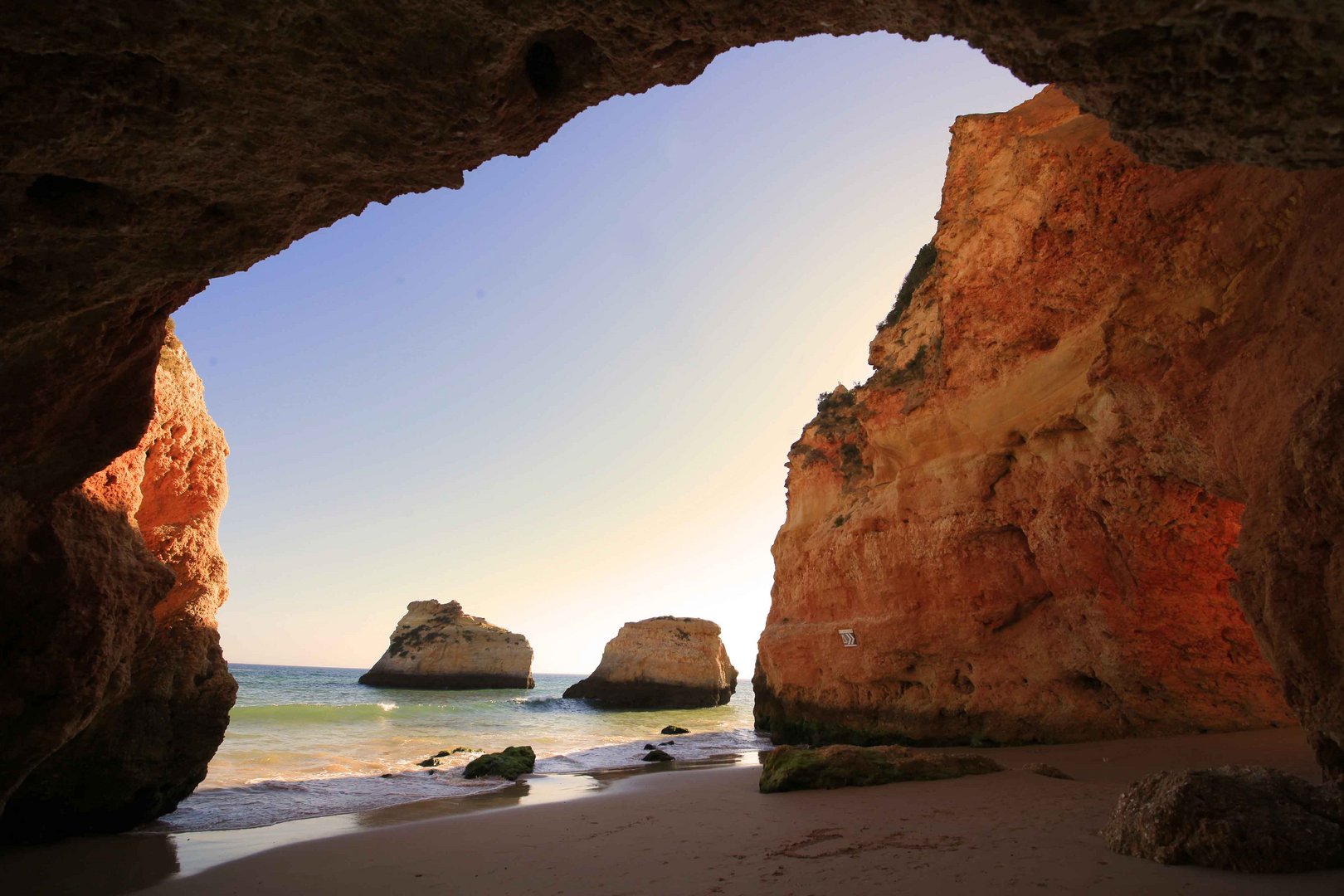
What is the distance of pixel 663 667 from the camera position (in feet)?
138

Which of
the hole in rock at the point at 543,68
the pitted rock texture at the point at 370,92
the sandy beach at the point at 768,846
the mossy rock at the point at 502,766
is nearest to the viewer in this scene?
the pitted rock texture at the point at 370,92

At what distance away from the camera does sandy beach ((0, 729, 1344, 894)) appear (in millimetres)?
4379

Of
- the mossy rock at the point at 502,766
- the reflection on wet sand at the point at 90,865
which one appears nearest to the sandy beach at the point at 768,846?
the reflection on wet sand at the point at 90,865

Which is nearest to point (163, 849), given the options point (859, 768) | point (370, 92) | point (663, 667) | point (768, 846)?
point (768, 846)

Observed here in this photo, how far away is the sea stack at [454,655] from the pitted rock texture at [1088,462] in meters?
41.6

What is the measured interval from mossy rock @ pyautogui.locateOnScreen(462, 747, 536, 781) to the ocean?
0.96 feet

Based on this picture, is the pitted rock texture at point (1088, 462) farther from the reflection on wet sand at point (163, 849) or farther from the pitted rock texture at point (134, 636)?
the pitted rock texture at point (134, 636)

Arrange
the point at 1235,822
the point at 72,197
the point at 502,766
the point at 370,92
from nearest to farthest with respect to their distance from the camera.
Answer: the point at 370,92 → the point at 72,197 → the point at 1235,822 → the point at 502,766

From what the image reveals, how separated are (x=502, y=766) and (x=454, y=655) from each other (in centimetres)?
4383

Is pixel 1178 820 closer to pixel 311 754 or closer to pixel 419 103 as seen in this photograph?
pixel 419 103

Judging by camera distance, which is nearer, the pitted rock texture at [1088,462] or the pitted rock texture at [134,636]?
the pitted rock texture at [1088,462]

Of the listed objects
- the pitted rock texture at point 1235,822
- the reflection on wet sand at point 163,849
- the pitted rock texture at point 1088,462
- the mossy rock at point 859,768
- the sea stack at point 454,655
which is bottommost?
the sea stack at point 454,655

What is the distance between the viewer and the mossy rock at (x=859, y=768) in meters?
8.61

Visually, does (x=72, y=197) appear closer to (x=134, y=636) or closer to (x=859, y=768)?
(x=134, y=636)
